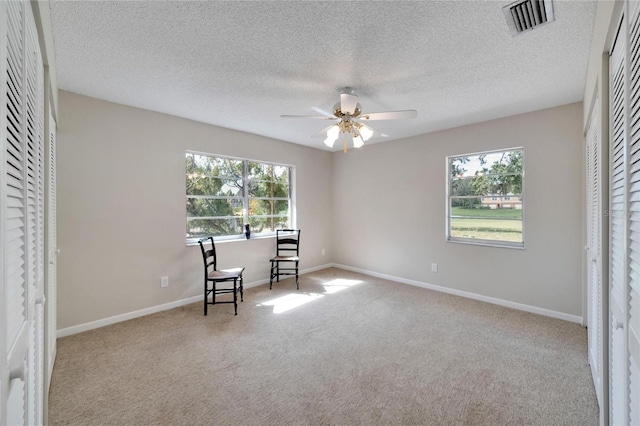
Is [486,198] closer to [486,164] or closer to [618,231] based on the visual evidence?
[486,164]

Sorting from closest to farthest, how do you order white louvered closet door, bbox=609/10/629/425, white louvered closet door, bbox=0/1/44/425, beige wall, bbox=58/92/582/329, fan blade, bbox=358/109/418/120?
white louvered closet door, bbox=0/1/44/425 → white louvered closet door, bbox=609/10/629/425 → fan blade, bbox=358/109/418/120 → beige wall, bbox=58/92/582/329

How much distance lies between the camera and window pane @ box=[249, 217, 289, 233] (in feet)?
15.6

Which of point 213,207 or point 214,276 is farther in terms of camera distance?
point 213,207

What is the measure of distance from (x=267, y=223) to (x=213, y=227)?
3.29 feet

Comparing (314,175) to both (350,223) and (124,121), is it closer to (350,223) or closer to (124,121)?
(350,223)

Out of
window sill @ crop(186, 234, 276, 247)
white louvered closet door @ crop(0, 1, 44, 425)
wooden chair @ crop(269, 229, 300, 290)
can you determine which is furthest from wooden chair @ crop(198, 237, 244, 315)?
white louvered closet door @ crop(0, 1, 44, 425)

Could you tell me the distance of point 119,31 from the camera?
1.91 metres

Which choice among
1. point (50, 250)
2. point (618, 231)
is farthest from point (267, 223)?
point (618, 231)

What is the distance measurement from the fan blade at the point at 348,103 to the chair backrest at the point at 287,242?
2.77 m

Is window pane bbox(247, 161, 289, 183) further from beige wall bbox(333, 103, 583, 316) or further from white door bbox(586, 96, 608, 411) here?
white door bbox(586, 96, 608, 411)

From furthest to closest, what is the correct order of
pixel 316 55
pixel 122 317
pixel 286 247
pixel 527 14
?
1. pixel 286 247
2. pixel 122 317
3. pixel 316 55
4. pixel 527 14

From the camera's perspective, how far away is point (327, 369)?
91.1 inches

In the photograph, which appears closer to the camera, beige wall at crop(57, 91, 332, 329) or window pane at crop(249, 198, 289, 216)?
beige wall at crop(57, 91, 332, 329)

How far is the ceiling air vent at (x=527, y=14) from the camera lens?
1.61 metres
